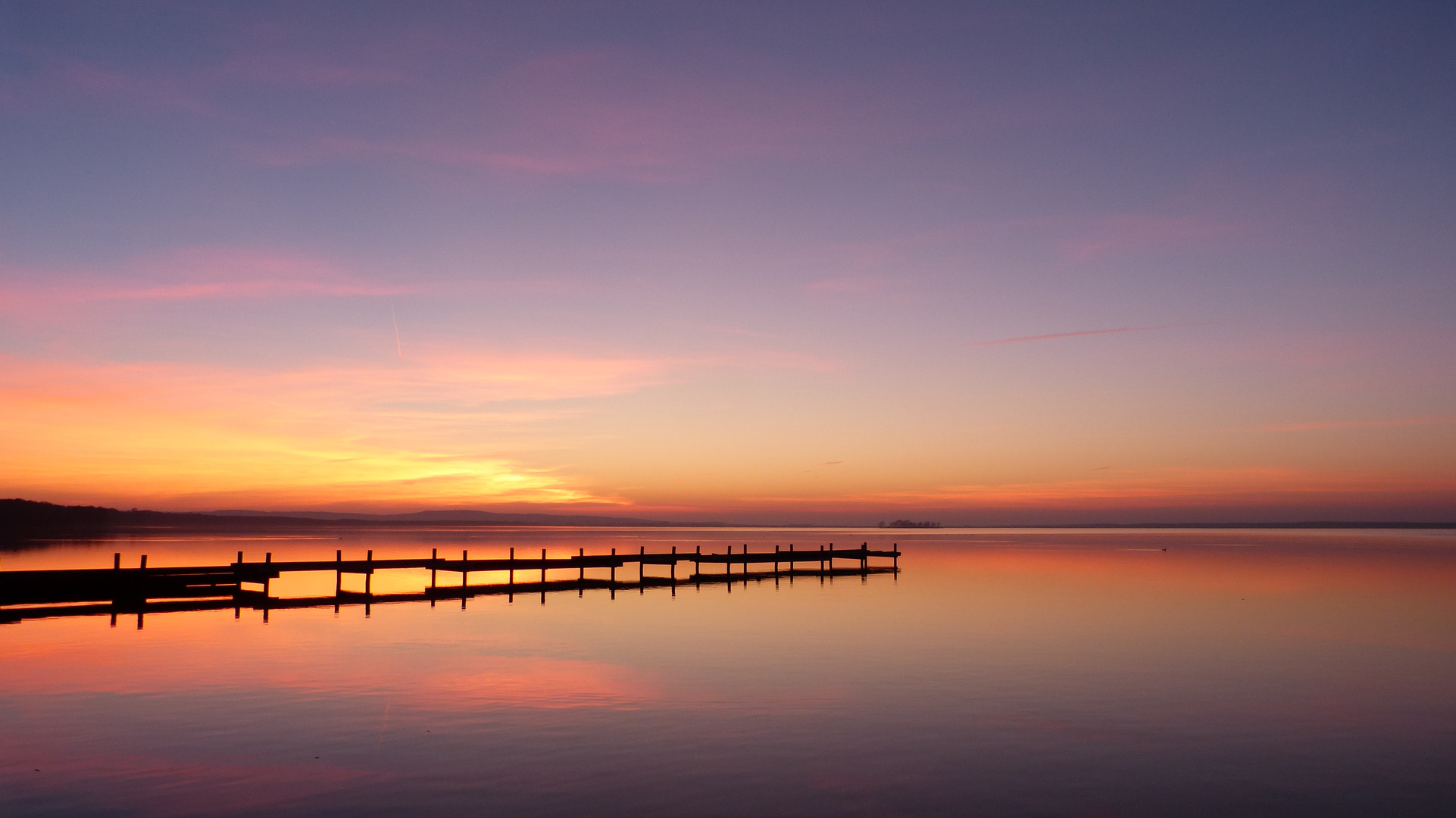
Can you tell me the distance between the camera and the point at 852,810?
14.9 meters

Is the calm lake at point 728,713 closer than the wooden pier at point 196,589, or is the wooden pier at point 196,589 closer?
the calm lake at point 728,713

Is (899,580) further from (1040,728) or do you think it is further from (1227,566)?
(1040,728)

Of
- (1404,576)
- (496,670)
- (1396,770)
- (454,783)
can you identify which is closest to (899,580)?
(1404,576)

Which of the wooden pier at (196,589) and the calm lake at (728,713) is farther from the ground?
the wooden pier at (196,589)

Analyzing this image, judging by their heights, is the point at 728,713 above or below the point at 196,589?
below

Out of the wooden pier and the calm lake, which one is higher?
the wooden pier

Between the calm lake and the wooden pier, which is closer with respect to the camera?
the calm lake

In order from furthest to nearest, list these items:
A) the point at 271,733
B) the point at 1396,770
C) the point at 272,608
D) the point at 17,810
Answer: the point at 272,608 → the point at 271,733 → the point at 1396,770 → the point at 17,810

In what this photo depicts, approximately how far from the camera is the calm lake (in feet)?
51.6

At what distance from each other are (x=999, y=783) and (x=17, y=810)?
47.6 ft

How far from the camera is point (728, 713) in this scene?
2209 centimetres

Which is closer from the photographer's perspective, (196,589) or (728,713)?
(728,713)

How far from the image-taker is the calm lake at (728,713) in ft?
51.6

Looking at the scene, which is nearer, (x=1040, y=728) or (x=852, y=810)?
(x=852, y=810)
